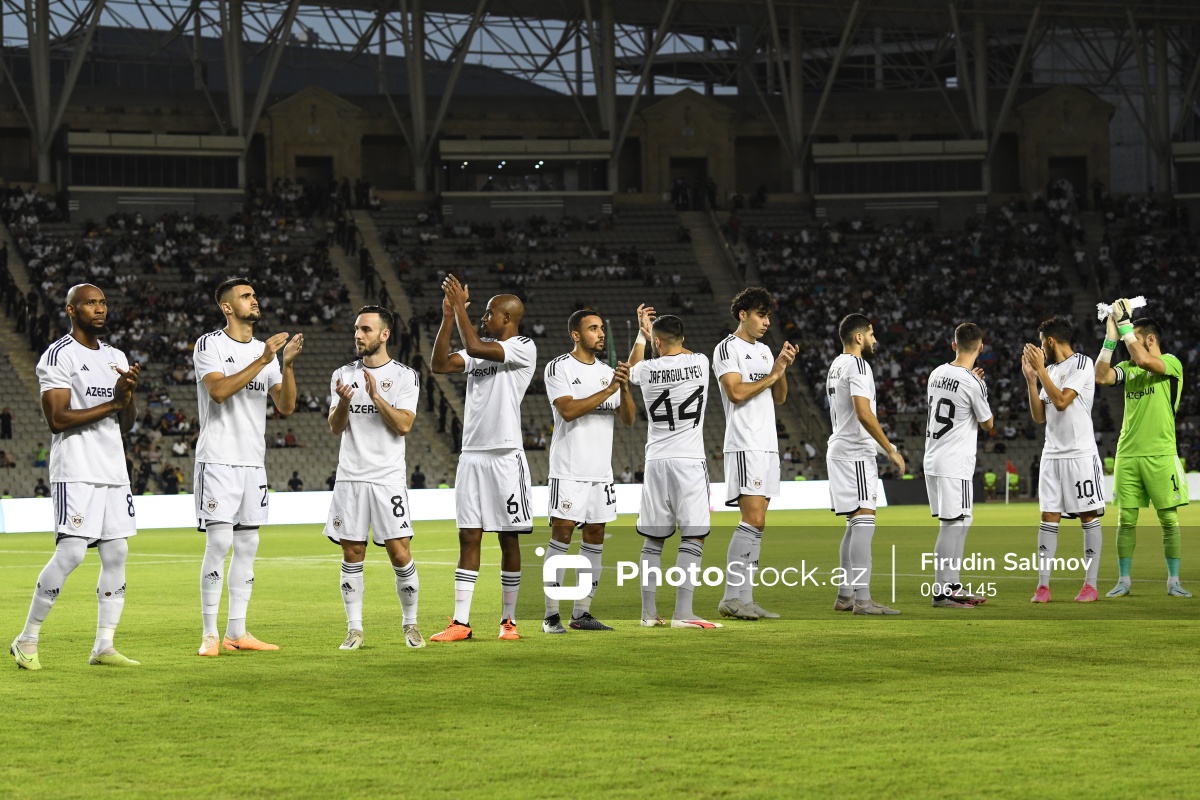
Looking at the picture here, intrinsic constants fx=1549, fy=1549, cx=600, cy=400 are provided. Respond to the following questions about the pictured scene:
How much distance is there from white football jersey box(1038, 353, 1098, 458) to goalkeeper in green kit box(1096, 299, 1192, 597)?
174mm

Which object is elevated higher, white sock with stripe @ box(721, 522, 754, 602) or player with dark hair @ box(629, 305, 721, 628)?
player with dark hair @ box(629, 305, 721, 628)

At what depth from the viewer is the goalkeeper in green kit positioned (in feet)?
44.9

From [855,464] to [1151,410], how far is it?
293 centimetres

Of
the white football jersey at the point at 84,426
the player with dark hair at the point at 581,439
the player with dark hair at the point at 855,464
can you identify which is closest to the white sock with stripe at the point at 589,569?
the player with dark hair at the point at 581,439

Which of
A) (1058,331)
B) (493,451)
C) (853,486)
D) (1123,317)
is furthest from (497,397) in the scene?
(1058,331)

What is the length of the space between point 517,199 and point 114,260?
17335 millimetres

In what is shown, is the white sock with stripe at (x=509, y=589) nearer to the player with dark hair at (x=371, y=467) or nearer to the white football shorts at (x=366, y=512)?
the player with dark hair at (x=371, y=467)

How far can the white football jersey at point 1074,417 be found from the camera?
1362 centimetres

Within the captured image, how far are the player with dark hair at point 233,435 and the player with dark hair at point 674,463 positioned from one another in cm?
285

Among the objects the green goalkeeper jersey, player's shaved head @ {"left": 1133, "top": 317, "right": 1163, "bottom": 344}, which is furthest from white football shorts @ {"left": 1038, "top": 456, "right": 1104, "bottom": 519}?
player's shaved head @ {"left": 1133, "top": 317, "right": 1163, "bottom": 344}

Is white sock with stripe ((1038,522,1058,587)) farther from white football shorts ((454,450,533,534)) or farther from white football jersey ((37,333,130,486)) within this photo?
white football jersey ((37,333,130,486))

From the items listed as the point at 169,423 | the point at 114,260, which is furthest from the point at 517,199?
the point at 169,423

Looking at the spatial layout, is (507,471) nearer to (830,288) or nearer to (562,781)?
(562,781)

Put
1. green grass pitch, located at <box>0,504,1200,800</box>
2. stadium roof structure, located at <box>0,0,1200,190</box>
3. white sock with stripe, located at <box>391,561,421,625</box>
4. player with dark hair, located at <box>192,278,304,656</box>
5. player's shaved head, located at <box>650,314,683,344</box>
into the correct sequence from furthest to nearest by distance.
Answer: stadium roof structure, located at <box>0,0,1200,190</box> < player's shaved head, located at <box>650,314,683,344</box> < white sock with stripe, located at <box>391,561,421,625</box> < player with dark hair, located at <box>192,278,304,656</box> < green grass pitch, located at <box>0,504,1200,800</box>
